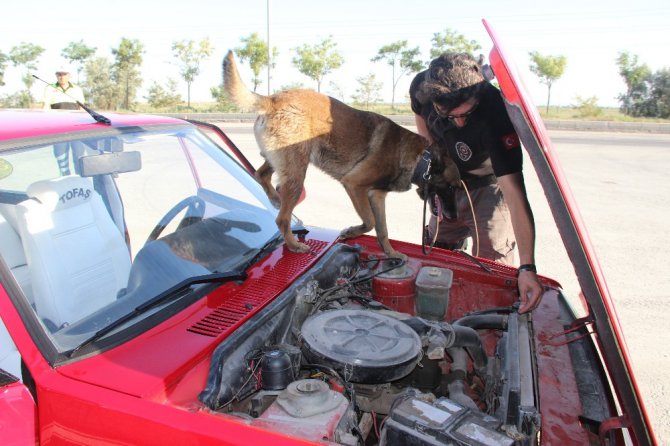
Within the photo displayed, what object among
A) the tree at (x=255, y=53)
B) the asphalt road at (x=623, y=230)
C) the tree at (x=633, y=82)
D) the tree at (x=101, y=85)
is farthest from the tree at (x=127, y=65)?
the tree at (x=633, y=82)

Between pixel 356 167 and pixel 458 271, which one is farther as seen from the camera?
pixel 356 167

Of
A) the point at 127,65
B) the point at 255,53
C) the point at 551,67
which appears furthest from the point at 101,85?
the point at 551,67

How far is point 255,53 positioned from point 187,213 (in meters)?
40.2

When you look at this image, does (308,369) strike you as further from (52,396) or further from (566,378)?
(566,378)

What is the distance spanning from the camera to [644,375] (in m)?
3.44

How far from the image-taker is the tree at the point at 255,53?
40.1 metres

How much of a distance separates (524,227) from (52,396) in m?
2.19

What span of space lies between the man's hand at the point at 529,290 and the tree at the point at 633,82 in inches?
1515

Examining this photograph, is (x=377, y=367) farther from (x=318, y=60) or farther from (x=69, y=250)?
(x=318, y=60)

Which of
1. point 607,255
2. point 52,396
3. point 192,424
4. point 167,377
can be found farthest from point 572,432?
point 607,255

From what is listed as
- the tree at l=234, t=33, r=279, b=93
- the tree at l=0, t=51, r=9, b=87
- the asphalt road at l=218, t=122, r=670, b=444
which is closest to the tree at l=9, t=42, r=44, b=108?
the tree at l=0, t=51, r=9, b=87

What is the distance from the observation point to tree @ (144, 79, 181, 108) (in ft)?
131

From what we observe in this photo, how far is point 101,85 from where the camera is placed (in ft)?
121

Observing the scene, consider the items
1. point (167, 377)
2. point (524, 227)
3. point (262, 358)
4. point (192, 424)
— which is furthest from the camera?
point (524, 227)
